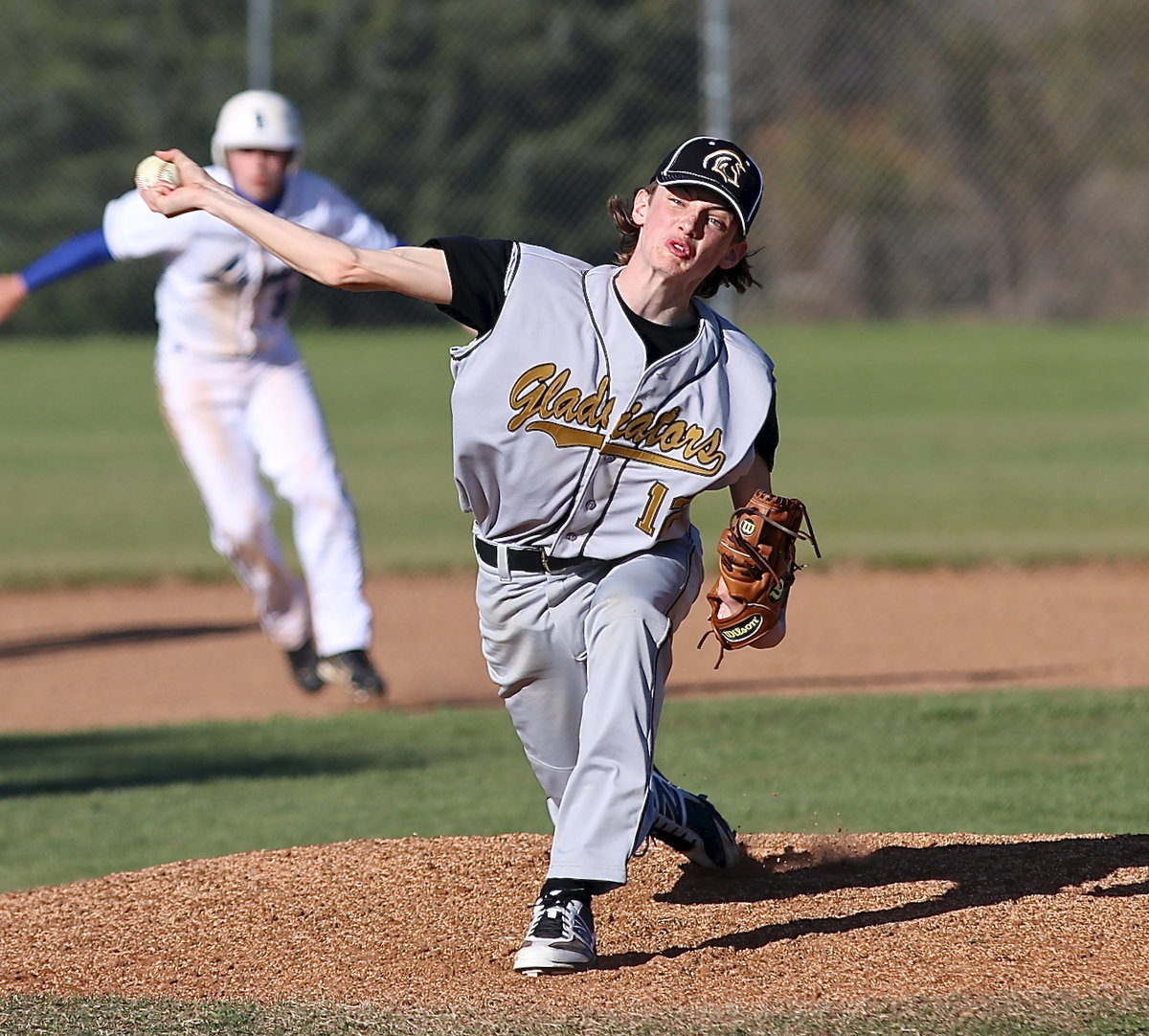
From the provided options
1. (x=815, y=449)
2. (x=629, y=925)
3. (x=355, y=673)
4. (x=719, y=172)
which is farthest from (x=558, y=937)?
(x=815, y=449)

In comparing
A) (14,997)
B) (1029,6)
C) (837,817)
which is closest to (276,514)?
(837,817)

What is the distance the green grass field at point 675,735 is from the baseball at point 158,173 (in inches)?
64.0

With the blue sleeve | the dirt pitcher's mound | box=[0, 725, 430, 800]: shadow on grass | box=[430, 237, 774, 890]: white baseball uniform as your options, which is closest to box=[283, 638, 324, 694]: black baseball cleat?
box=[0, 725, 430, 800]: shadow on grass

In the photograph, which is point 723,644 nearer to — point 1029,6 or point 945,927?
point 945,927

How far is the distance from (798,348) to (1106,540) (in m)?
11.9

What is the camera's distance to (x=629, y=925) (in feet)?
12.9

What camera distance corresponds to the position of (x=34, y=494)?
555 inches

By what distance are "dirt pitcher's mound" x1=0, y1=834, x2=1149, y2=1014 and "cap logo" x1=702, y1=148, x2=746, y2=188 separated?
5.04 feet

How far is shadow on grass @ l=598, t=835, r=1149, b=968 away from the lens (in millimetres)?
3879

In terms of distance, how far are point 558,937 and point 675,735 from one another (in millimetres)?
3290

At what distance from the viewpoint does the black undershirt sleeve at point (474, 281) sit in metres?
3.62

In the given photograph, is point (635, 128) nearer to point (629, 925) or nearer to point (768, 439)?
point (768, 439)

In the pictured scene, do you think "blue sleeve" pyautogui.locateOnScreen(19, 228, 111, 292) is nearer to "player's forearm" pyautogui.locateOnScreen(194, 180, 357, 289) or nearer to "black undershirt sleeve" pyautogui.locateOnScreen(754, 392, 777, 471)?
"player's forearm" pyautogui.locateOnScreen(194, 180, 357, 289)

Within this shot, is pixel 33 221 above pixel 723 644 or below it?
above
